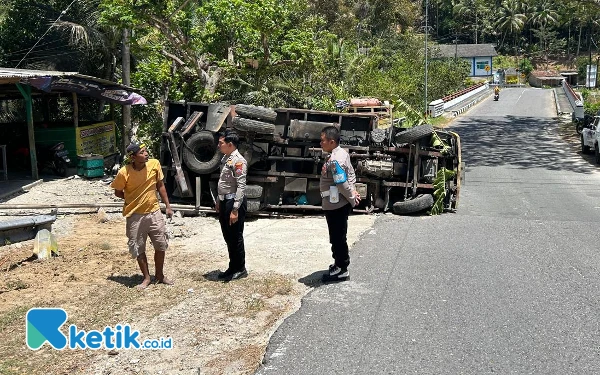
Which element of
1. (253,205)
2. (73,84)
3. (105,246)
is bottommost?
(105,246)

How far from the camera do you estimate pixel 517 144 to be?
90.2 ft

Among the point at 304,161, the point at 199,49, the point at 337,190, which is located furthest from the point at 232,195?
the point at 199,49

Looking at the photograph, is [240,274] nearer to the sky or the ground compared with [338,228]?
nearer to the ground

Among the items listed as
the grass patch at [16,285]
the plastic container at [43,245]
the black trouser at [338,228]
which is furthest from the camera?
the plastic container at [43,245]

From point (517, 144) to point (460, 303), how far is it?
74.2 ft

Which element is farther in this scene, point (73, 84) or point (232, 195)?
point (73, 84)

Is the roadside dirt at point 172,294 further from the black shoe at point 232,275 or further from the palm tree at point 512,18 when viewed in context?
the palm tree at point 512,18

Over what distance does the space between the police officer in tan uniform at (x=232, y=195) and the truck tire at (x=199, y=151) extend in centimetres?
492

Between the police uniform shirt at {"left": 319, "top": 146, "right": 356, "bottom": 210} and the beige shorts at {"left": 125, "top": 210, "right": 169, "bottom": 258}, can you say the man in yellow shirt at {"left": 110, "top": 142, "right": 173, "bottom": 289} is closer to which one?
the beige shorts at {"left": 125, "top": 210, "right": 169, "bottom": 258}

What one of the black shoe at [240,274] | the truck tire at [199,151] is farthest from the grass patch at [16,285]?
the truck tire at [199,151]

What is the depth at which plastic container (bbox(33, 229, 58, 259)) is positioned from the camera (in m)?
9.04

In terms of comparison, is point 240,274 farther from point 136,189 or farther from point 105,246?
point 105,246

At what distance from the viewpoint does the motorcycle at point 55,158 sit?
16.8 m

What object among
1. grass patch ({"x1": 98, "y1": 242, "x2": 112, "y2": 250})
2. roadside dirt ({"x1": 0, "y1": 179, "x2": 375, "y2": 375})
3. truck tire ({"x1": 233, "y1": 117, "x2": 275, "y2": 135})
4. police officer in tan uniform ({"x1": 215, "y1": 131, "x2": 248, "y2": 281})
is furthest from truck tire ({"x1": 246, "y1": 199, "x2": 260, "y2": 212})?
police officer in tan uniform ({"x1": 215, "y1": 131, "x2": 248, "y2": 281})
